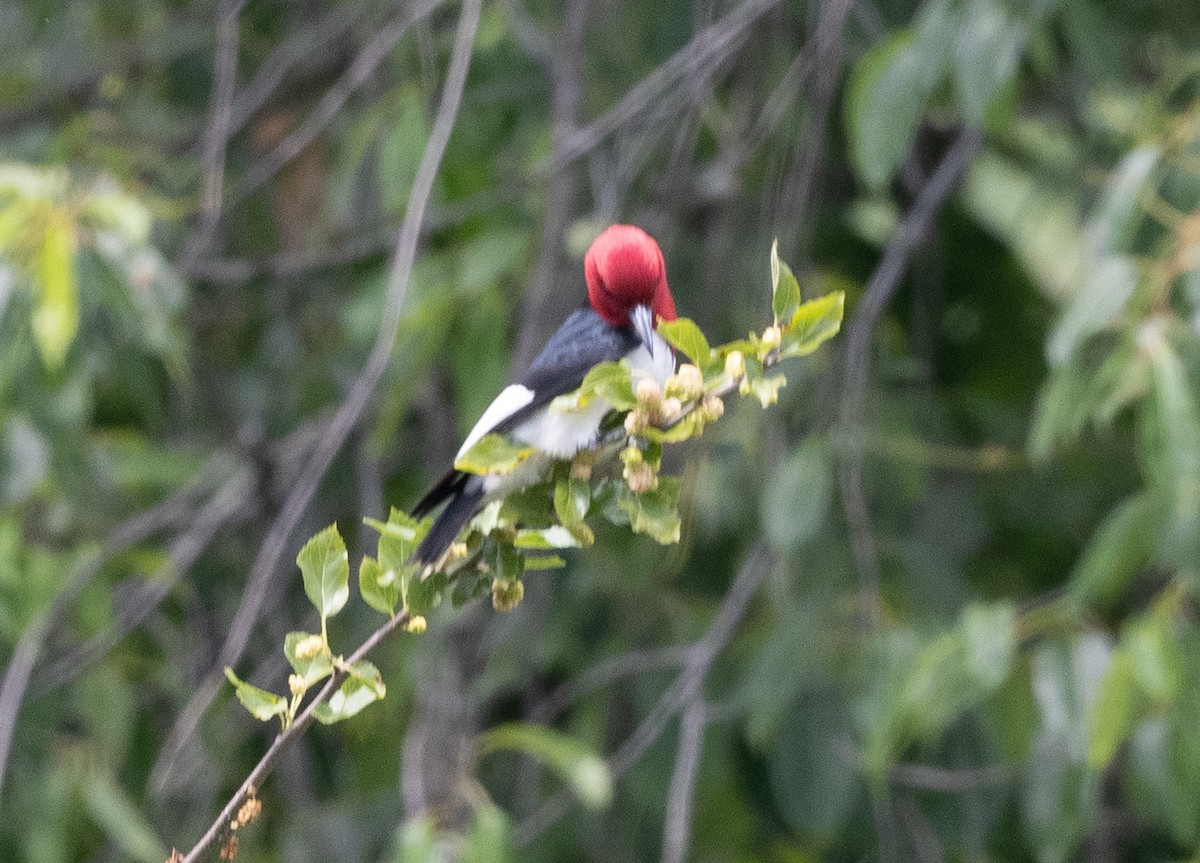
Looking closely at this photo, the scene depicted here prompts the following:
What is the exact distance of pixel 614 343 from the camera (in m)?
2.40

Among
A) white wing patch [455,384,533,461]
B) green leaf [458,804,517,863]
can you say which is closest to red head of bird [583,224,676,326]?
white wing patch [455,384,533,461]

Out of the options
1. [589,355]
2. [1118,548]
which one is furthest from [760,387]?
[1118,548]

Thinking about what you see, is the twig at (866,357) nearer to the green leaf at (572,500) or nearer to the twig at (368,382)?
the twig at (368,382)

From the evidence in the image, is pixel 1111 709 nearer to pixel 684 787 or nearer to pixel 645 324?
pixel 684 787

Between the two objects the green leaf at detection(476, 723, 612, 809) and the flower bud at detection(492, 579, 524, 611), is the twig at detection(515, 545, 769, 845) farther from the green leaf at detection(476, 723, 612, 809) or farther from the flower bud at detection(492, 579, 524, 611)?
the flower bud at detection(492, 579, 524, 611)

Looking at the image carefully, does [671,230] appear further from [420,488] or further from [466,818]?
[466,818]

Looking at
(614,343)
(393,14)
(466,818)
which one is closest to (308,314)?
(393,14)

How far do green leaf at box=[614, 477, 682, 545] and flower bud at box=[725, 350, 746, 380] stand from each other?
14 cm

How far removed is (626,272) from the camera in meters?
2.25

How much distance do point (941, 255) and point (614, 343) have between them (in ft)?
7.24

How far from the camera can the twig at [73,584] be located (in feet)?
10.2

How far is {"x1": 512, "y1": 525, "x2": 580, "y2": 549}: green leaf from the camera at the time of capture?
1523 mm

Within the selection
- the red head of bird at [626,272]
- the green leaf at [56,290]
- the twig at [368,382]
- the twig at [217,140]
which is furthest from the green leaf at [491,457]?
the twig at [217,140]

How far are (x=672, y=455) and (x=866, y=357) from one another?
1.58 feet
